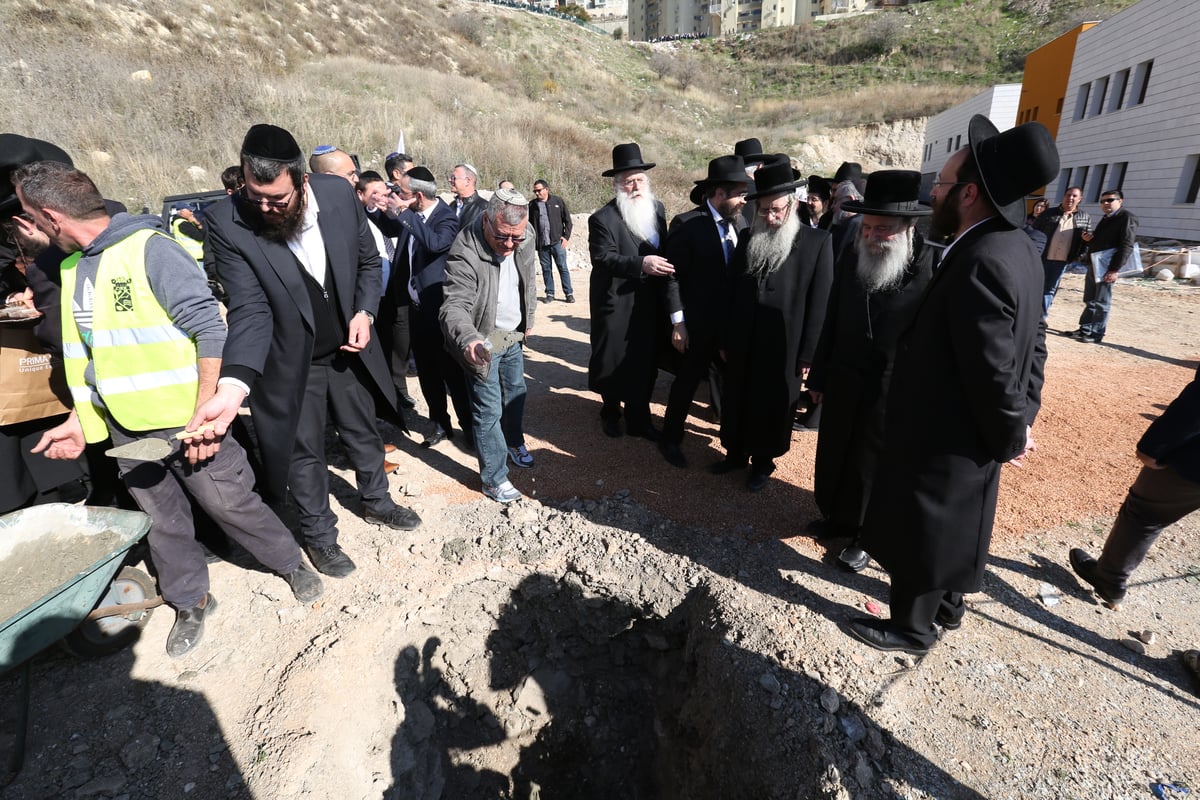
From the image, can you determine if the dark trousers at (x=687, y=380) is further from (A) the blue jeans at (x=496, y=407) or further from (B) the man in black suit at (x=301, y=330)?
(B) the man in black suit at (x=301, y=330)

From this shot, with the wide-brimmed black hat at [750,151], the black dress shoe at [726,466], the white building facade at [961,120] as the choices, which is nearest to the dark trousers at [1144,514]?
the black dress shoe at [726,466]

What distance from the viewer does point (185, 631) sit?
279cm

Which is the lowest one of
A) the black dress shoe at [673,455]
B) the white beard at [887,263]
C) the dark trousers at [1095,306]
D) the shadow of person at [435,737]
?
the shadow of person at [435,737]

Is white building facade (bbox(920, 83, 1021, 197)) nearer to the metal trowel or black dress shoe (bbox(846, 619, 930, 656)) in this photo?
black dress shoe (bbox(846, 619, 930, 656))

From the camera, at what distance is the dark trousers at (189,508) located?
8.50 ft

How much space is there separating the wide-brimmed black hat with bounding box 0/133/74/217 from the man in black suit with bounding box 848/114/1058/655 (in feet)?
11.7

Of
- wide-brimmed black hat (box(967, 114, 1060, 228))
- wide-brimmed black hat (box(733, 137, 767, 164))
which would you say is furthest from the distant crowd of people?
wide-brimmed black hat (box(733, 137, 767, 164))

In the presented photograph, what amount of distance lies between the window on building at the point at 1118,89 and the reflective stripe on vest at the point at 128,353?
23.0 m

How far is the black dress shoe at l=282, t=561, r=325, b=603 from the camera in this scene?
3.06m

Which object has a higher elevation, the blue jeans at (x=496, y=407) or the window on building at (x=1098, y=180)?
the window on building at (x=1098, y=180)

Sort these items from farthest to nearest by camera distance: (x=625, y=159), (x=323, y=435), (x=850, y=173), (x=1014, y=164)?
(x=850, y=173) → (x=625, y=159) → (x=323, y=435) → (x=1014, y=164)

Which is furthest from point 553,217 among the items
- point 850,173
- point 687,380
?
point 687,380

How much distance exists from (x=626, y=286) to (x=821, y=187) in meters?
2.89

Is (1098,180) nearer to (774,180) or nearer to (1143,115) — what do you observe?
(1143,115)
